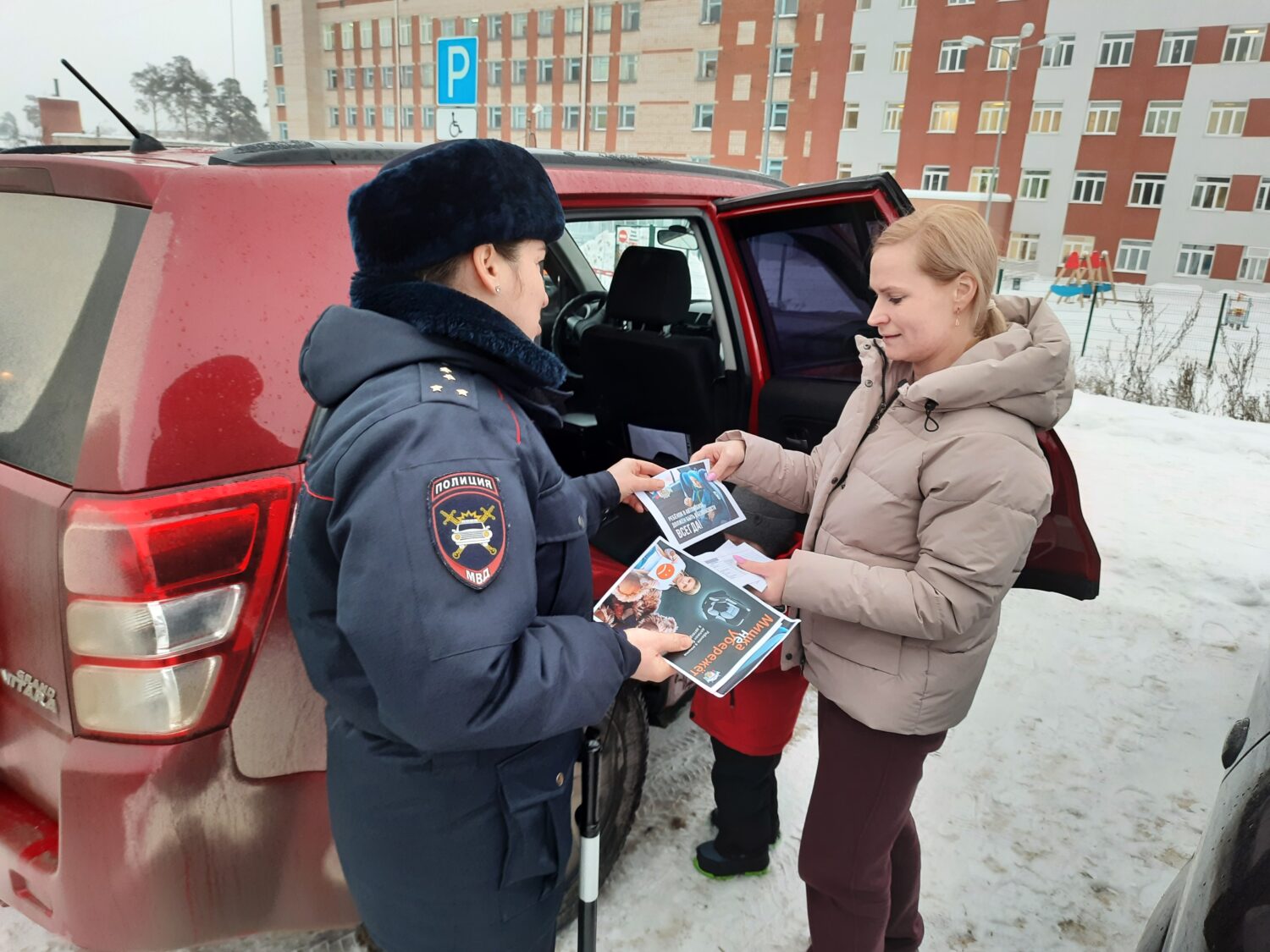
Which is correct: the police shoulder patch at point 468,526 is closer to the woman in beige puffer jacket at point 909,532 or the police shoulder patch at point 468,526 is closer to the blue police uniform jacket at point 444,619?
the blue police uniform jacket at point 444,619

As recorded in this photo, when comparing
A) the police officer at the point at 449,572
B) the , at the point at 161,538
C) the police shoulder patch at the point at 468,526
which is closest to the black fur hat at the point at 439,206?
the police officer at the point at 449,572

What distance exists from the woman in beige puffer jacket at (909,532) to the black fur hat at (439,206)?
781 millimetres

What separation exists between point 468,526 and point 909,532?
0.90 m

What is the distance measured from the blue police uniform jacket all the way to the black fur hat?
0.06 m

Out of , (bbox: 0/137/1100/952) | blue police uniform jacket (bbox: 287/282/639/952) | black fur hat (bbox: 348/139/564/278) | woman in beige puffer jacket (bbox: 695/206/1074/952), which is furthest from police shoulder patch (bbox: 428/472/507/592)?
woman in beige puffer jacket (bbox: 695/206/1074/952)

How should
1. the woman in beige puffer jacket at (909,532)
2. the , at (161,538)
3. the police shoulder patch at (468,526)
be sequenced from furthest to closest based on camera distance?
the woman in beige puffer jacket at (909,532), the , at (161,538), the police shoulder patch at (468,526)

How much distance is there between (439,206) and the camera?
1002 millimetres

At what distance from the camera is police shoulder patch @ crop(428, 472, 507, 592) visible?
0.90 m

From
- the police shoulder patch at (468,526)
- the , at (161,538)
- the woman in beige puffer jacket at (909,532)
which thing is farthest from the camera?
the woman in beige puffer jacket at (909,532)

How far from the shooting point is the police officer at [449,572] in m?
0.92

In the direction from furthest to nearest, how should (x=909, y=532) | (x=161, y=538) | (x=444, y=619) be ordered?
(x=909, y=532), (x=161, y=538), (x=444, y=619)

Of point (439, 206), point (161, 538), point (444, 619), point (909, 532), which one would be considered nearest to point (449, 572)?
point (444, 619)

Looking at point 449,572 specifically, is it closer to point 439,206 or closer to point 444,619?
point 444,619

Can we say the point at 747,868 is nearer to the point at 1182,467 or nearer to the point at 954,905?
the point at 954,905
